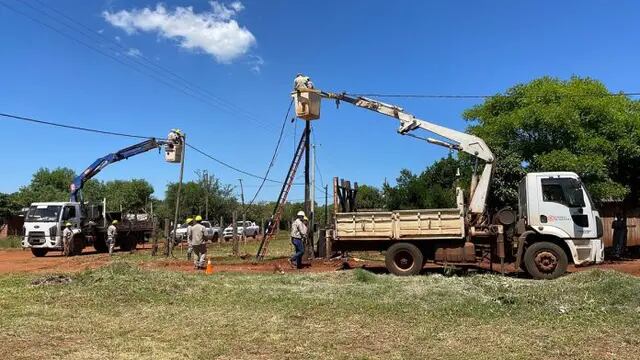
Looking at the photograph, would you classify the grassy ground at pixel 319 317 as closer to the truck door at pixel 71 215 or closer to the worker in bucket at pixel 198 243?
the worker in bucket at pixel 198 243

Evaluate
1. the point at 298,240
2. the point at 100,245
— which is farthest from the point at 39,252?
the point at 298,240

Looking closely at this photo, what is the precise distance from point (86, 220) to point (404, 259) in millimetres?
20301

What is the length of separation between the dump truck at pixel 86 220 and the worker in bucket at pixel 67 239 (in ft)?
0.69

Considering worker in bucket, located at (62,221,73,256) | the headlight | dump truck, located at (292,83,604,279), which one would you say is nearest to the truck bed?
dump truck, located at (292,83,604,279)

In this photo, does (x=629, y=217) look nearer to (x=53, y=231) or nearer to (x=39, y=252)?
(x=53, y=231)

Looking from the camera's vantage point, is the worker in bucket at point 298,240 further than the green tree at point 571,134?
No

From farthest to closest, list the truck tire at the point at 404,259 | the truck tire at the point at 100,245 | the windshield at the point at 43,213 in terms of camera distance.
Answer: the truck tire at the point at 100,245
the windshield at the point at 43,213
the truck tire at the point at 404,259

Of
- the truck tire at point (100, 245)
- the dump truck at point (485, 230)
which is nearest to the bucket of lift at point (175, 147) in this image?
the truck tire at point (100, 245)

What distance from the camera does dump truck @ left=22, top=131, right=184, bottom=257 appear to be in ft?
95.0

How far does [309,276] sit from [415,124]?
6.07 meters

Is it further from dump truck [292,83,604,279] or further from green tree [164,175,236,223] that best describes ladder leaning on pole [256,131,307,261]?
green tree [164,175,236,223]

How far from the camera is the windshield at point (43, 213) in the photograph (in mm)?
29406

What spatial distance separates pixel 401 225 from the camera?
55.7ft

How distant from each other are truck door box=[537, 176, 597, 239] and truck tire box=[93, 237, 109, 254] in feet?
79.8
